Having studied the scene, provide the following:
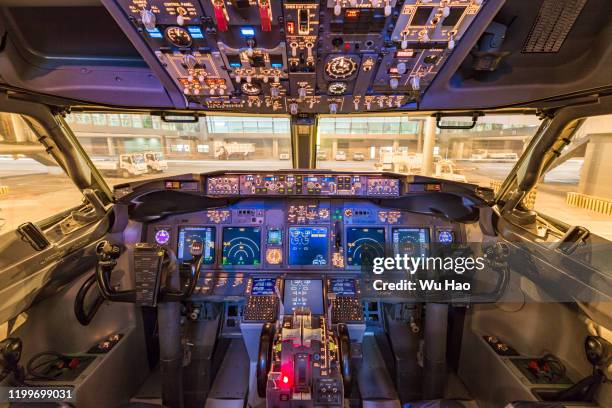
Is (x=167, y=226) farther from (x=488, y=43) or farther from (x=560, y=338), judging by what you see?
(x=560, y=338)

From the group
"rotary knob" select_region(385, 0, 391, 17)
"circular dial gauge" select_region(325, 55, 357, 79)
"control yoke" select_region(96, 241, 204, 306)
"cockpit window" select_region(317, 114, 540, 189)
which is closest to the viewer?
"rotary knob" select_region(385, 0, 391, 17)

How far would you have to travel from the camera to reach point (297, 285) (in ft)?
8.13

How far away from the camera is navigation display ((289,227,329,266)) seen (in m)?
2.67

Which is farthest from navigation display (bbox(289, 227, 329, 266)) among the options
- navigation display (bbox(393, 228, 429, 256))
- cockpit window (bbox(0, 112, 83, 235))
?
cockpit window (bbox(0, 112, 83, 235))

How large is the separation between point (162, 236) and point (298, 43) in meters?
2.08

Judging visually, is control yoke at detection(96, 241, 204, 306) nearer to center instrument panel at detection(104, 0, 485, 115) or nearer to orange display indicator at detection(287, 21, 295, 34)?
center instrument panel at detection(104, 0, 485, 115)

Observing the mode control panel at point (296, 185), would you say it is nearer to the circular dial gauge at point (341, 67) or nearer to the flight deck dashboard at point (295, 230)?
the flight deck dashboard at point (295, 230)

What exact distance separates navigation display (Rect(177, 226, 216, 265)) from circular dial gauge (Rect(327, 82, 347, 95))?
5.53 ft

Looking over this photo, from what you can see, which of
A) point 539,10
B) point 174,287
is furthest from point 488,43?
point 174,287

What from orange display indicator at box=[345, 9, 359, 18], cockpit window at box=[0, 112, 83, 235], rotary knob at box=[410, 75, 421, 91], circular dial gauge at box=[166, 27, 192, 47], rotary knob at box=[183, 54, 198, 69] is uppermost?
orange display indicator at box=[345, 9, 359, 18]

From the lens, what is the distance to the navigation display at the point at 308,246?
8.77 feet

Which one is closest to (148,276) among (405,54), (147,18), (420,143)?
(147,18)

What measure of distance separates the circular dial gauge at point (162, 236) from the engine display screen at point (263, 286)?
3.08 feet

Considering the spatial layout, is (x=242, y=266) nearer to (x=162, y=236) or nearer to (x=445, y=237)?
(x=162, y=236)
